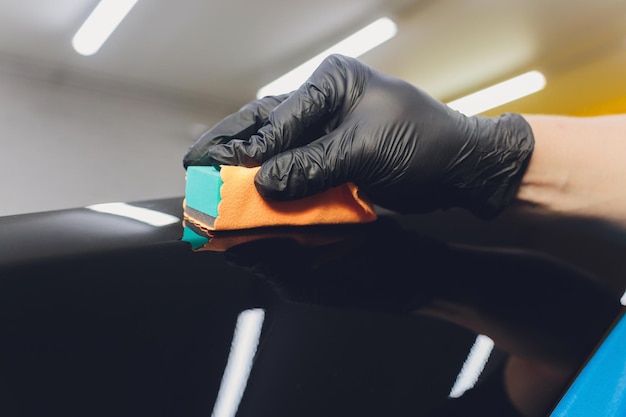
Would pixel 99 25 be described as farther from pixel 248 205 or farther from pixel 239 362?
pixel 239 362

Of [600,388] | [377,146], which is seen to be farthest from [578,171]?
[600,388]

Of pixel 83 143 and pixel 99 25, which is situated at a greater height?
pixel 99 25

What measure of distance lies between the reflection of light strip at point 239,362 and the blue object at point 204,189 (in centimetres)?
23

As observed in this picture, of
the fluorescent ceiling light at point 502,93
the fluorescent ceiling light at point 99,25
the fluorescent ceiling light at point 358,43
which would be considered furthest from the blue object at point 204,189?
the fluorescent ceiling light at point 502,93

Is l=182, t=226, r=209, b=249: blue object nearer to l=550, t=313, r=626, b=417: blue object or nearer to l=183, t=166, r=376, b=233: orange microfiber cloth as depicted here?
l=183, t=166, r=376, b=233: orange microfiber cloth

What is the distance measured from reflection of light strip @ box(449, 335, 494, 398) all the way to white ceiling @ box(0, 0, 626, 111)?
2.63 metres

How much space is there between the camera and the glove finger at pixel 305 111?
0.57 m

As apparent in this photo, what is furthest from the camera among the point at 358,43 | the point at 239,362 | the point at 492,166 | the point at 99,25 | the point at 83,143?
the point at 83,143

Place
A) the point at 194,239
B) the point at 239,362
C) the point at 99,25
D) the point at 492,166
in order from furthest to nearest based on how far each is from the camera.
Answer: the point at 99,25 < the point at 492,166 < the point at 194,239 < the point at 239,362

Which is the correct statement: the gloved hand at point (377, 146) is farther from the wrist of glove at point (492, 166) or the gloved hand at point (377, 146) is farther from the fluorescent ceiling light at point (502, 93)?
the fluorescent ceiling light at point (502, 93)

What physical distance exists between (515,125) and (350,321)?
1.54 feet

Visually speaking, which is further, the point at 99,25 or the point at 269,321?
the point at 99,25

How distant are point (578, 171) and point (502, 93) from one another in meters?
3.36

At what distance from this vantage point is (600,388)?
28 cm
